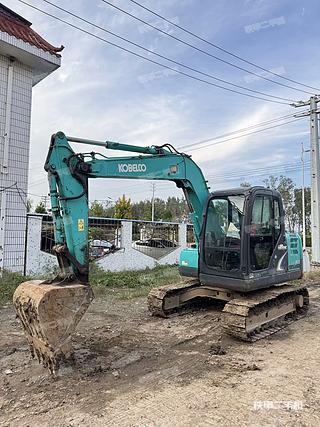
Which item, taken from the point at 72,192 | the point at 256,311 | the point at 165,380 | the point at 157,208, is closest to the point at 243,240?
the point at 256,311

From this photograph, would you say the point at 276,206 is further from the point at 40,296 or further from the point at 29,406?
the point at 29,406

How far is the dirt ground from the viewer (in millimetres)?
3398

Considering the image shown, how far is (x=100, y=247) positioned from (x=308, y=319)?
7392mm

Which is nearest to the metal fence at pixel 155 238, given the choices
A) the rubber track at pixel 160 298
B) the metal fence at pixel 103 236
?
the metal fence at pixel 103 236

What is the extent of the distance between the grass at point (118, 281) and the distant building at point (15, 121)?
0.70 meters

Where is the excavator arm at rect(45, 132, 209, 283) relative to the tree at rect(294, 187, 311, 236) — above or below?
below

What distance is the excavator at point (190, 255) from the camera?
414 cm

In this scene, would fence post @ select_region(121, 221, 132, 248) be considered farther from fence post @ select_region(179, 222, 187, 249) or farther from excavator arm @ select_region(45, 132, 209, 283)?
excavator arm @ select_region(45, 132, 209, 283)

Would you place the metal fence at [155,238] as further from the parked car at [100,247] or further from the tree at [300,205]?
the tree at [300,205]

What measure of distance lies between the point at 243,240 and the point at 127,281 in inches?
212

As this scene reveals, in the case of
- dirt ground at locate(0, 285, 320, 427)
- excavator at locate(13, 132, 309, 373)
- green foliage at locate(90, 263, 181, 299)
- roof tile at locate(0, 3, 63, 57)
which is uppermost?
roof tile at locate(0, 3, 63, 57)

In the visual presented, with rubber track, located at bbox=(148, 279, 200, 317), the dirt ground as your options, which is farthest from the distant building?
rubber track, located at bbox=(148, 279, 200, 317)

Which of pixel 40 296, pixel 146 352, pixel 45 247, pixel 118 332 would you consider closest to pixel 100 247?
pixel 45 247

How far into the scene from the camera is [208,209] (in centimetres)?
652
